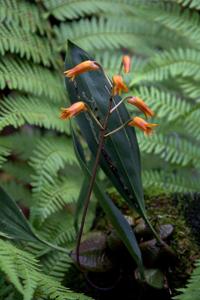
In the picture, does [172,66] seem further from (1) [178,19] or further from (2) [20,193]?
(2) [20,193]

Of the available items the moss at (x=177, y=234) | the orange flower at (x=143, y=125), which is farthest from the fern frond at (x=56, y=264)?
the orange flower at (x=143, y=125)

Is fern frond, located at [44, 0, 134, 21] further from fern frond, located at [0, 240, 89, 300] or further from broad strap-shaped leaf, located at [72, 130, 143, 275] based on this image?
fern frond, located at [0, 240, 89, 300]

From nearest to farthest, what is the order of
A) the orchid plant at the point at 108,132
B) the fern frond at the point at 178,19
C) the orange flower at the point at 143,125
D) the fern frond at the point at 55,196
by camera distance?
the orange flower at the point at 143,125 < the orchid plant at the point at 108,132 < the fern frond at the point at 55,196 < the fern frond at the point at 178,19

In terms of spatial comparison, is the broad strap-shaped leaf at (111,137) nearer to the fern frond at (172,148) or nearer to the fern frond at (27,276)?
the fern frond at (27,276)

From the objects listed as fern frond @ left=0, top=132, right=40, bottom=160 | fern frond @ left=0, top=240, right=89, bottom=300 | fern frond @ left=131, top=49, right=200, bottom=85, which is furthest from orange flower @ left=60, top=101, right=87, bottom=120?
fern frond @ left=0, top=132, right=40, bottom=160

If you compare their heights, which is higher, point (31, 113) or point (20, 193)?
point (31, 113)

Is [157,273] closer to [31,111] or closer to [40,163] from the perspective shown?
[40,163]

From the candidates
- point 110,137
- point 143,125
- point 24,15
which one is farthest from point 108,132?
point 24,15
